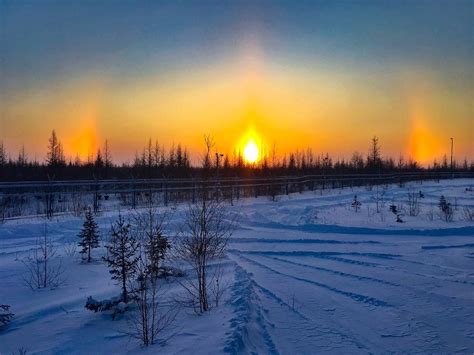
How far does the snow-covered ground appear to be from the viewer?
222 inches

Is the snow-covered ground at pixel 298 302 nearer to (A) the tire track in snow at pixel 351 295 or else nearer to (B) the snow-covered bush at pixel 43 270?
(A) the tire track in snow at pixel 351 295

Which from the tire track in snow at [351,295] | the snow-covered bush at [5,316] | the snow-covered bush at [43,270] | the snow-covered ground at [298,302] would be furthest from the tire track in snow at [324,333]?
the snow-covered bush at [43,270]

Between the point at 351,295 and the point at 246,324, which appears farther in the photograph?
the point at 351,295

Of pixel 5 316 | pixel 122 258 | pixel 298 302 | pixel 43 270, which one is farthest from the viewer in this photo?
pixel 43 270

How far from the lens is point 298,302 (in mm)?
7262

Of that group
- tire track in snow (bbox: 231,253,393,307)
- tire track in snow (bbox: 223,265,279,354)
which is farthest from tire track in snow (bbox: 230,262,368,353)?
tire track in snow (bbox: 231,253,393,307)

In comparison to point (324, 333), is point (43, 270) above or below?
above

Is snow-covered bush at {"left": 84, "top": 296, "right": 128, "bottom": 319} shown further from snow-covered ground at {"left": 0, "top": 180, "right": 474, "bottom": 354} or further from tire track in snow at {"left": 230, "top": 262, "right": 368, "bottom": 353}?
tire track in snow at {"left": 230, "top": 262, "right": 368, "bottom": 353}

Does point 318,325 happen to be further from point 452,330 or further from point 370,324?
point 452,330

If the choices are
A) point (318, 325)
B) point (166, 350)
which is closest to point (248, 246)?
point (318, 325)

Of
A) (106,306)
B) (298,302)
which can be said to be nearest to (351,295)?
(298,302)

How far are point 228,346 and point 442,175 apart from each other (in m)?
58.6

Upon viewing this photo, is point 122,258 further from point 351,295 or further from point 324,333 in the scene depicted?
point 351,295

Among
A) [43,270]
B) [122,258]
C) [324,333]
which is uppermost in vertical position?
[122,258]
